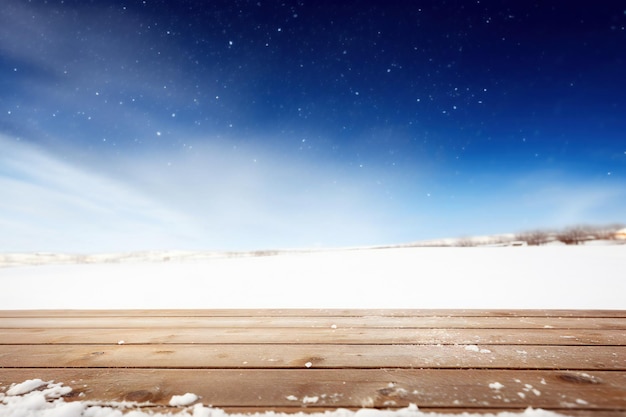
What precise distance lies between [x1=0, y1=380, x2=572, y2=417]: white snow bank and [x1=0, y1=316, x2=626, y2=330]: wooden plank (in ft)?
2.91

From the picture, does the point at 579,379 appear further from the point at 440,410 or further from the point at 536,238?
the point at 536,238

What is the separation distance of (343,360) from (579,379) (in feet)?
2.72

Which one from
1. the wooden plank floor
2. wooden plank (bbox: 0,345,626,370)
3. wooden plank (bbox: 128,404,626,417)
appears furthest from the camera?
wooden plank (bbox: 0,345,626,370)

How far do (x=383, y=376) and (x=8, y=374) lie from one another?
4.81ft

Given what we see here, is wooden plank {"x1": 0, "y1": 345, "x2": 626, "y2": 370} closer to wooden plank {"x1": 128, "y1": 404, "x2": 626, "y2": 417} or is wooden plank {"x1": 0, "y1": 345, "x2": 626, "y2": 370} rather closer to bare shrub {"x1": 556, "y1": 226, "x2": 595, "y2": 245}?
wooden plank {"x1": 128, "y1": 404, "x2": 626, "y2": 417}

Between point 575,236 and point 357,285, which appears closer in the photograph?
point 357,285

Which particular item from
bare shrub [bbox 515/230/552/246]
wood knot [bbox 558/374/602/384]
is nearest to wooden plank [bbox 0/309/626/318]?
wood knot [bbox 558/374/602/384]

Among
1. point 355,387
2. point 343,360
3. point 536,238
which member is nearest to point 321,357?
point 343,360

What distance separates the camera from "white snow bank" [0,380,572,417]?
93cm

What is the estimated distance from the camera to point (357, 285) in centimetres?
686

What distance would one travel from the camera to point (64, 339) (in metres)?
1.71

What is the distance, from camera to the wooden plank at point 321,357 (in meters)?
1.26

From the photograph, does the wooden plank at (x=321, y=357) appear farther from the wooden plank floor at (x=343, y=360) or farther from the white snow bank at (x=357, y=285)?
the white snow bank at (x=357, y=285)

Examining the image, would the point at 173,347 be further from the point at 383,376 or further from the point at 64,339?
the point at 383,376
